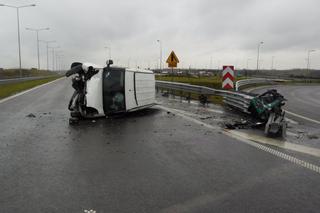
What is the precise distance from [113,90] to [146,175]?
232 inches

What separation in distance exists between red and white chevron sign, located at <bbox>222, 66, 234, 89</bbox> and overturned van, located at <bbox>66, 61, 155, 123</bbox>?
207 inches

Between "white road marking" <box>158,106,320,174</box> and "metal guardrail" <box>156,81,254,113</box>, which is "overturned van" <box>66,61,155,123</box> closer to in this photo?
"white road marking" <box>158,106,320,174</box>

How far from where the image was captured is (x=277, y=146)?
21.1ft

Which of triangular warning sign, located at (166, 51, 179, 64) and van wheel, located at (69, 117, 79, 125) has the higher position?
triangular warning sign, located at (166, 51, 179, 64)

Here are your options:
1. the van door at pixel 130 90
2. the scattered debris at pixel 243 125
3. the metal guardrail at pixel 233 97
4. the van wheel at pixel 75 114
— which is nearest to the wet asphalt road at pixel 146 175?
the scattered debris at pixel 243 125

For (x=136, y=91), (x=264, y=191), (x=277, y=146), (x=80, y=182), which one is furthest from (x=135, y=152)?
(x=136, y=91)

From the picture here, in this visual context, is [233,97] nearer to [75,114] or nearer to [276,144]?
[276,144]

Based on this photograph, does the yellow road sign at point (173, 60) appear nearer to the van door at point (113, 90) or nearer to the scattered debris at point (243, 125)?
the van door at point (113, 90)

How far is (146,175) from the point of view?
4617 mm

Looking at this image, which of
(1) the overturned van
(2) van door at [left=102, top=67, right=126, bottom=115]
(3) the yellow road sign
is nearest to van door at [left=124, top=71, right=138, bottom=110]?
(1) the overturned van

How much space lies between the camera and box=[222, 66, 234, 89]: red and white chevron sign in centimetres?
1370

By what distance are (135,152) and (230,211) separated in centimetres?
287

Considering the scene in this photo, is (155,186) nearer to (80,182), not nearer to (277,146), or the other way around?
(80,182)

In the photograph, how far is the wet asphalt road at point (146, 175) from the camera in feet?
12.0
